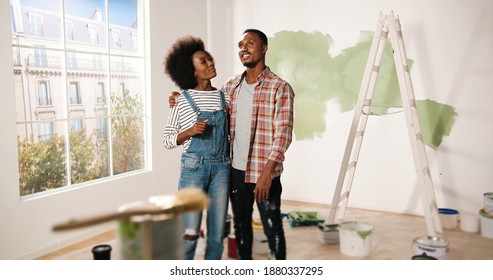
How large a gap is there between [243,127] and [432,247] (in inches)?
46.4

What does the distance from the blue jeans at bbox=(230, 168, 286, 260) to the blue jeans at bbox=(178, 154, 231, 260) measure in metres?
0.08

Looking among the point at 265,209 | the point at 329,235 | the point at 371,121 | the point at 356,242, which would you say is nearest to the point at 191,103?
the point at 265,209

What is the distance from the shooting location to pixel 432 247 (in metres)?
2.14

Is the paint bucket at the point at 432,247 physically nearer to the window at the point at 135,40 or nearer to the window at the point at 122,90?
the window at the point at 122,90

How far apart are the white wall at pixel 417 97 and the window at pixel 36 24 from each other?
149cm

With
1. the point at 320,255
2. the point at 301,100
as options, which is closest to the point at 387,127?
the point at 301,100

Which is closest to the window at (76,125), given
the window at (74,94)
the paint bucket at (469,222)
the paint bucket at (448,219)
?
the window at (74,94)

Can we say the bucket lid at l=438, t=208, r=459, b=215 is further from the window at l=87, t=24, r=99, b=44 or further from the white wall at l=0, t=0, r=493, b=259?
the window at l=87, t=24, r=99, b=44

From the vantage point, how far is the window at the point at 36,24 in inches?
94.6

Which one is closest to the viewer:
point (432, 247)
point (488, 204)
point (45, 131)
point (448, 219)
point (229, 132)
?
point (229, 132)

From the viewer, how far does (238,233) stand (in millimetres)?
1826

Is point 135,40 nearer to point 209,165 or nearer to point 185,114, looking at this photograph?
point 185,114

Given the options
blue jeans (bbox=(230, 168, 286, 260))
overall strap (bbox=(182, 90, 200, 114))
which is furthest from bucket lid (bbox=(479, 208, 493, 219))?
overall strap (bbox=(182, 90, 200, 114))

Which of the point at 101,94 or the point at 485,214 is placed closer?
the point at 485,214
